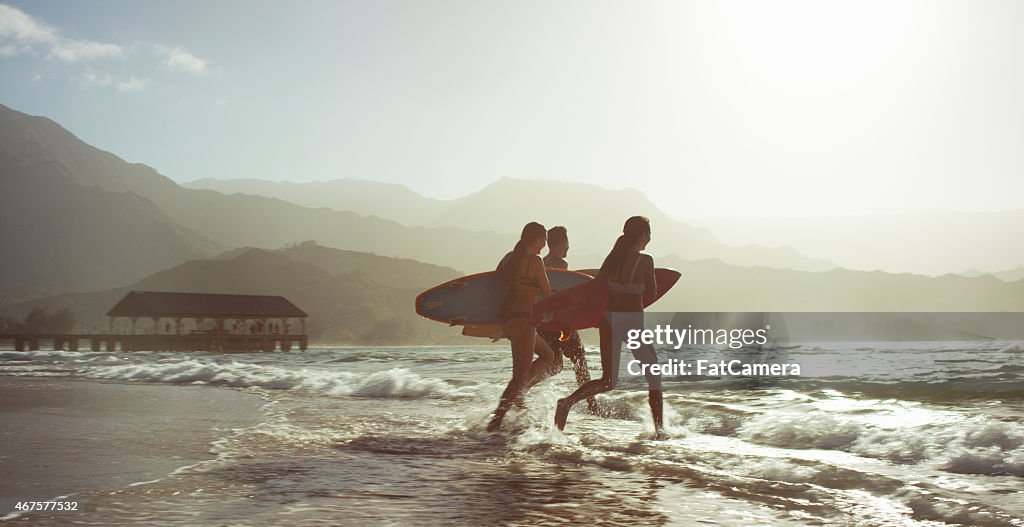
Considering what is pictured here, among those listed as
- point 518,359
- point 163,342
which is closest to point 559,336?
point 518,359

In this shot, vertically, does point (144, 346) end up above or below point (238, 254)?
below

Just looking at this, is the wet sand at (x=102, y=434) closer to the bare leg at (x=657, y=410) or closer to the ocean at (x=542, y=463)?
the ocean at (x=542, y=463)

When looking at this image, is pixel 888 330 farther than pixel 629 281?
Yes

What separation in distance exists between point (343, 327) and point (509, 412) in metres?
147

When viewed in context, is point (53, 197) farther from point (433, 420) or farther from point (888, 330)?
point (433, 420)

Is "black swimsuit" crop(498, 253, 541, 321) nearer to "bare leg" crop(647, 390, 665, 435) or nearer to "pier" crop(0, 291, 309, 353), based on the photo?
"bare leg" crop(647, 390, 665, 435)

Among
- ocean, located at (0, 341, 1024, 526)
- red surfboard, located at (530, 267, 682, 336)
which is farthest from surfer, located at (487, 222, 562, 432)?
ocean, located at (0, 341, 1024, 526)

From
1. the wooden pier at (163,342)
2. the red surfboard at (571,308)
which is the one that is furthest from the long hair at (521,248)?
the wooden pier at (163,342)

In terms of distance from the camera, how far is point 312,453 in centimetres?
684

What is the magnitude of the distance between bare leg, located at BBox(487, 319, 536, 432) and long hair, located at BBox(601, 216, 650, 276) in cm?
110

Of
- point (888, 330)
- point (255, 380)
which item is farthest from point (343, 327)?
point (255, 380)

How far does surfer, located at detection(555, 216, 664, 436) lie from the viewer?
293 inches

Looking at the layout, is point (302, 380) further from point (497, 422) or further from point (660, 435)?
point (660, 435)

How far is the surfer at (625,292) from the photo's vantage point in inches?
293
